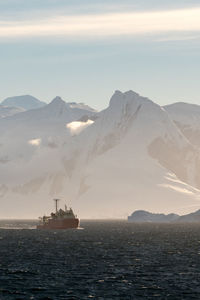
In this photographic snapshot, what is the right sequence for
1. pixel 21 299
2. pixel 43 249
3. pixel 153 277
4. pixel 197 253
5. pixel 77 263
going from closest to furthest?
pixel 21 299, pixel 153 277, pixel 77 263, pixel 197 253, pixel 43 249

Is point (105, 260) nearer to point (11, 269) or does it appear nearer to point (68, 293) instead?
point (11, 269)

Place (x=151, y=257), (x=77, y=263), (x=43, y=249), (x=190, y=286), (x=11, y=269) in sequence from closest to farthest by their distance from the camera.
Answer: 1. (x=190, y=286)
2. (x=11, y=269)
3. (x=77, y=263)
4. (x=151, y=257)
5. (x=43, y=249)

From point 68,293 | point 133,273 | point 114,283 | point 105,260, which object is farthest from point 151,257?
point 68,293

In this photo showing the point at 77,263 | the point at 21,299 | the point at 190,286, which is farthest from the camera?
the point at 77,263

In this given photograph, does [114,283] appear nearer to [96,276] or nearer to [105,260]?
[96,276]

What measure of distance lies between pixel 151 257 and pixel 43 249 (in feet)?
110

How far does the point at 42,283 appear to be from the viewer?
97750 millimetres

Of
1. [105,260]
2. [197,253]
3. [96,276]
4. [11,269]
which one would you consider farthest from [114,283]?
[197,253]

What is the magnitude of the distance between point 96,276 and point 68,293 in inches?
689

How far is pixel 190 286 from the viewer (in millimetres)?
95500

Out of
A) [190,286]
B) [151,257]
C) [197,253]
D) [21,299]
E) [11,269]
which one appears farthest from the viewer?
[197,253]

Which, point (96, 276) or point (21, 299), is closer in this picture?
point (21, 299)

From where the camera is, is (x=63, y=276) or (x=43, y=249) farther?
(x=43, y=249)

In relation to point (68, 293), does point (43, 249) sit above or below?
above
